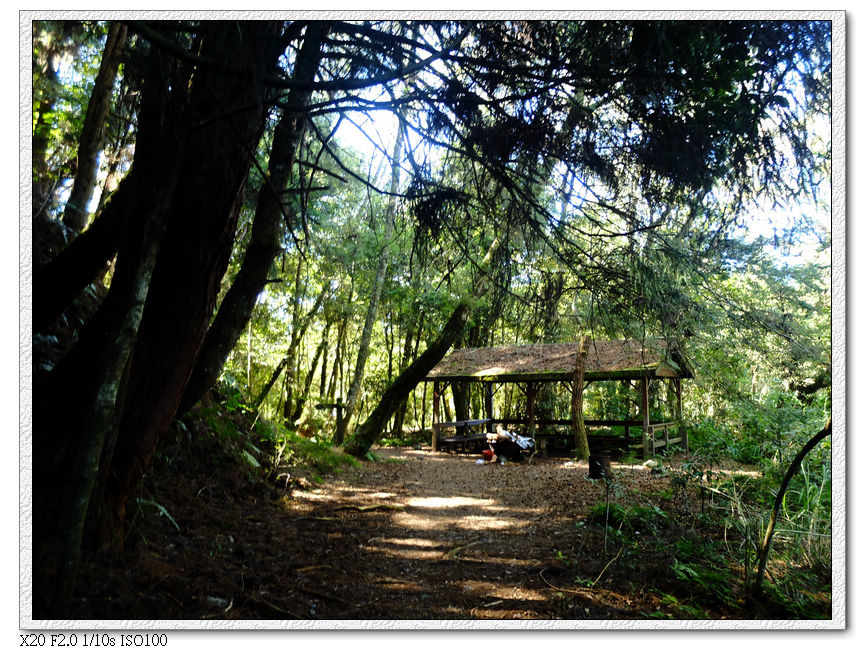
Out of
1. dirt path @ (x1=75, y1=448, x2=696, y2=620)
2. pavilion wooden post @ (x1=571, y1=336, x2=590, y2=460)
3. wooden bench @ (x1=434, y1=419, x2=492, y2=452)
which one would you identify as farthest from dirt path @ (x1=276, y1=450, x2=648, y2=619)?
wooden bench @ (x1=434, y1=419, x2=492, y2=452)

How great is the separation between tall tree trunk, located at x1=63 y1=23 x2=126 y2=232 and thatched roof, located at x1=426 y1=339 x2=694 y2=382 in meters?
10.2

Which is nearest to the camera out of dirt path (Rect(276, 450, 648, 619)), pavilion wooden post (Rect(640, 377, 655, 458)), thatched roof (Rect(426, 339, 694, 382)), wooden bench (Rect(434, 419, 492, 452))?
dirt path (Rect(276, 450, 648, 619))

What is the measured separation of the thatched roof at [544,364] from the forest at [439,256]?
7.05 m

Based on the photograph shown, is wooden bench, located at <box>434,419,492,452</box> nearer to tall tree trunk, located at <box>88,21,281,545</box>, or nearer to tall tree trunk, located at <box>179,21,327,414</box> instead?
tall tree trunk, located at <box>179,21,327,414</box>

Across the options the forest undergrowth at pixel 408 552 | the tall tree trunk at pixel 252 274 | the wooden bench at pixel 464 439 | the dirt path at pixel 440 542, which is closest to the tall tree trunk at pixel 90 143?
the tall tree trunk at pixel 252 274

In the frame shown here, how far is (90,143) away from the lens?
452 centimetres

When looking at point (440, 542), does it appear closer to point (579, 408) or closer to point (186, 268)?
point (186, 268)

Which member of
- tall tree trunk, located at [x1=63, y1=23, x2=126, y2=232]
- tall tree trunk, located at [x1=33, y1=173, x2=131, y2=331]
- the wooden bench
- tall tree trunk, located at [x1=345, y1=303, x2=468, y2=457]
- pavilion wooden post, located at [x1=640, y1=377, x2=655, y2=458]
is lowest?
the wooden bench

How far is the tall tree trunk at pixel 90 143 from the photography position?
402 cm

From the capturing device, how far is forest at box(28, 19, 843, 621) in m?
2.58

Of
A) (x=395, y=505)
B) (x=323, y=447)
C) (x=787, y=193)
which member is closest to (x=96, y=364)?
(x=787, y=193)

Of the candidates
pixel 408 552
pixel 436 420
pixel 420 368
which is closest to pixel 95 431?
pixel 408 552

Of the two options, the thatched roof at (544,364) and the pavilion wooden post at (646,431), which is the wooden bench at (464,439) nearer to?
the thatched roof at (544,364)

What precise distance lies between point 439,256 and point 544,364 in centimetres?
1037
